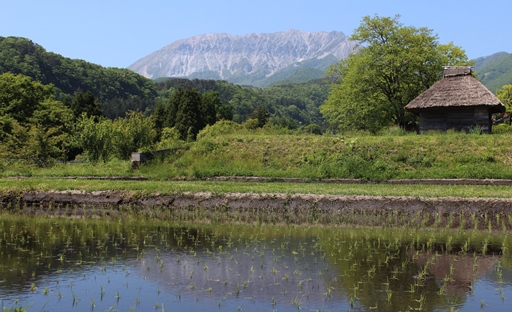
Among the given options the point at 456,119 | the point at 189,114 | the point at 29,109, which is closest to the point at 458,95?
the point at 456,119

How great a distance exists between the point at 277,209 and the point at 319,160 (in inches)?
388

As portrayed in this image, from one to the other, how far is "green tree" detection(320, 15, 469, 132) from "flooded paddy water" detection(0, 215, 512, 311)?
33707 mm

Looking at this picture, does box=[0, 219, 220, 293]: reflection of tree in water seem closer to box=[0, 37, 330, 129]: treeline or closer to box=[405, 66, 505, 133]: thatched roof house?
box=[405, 66, 505, 133]: thatched roof house

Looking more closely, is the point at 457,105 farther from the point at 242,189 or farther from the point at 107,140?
the point at 107,140

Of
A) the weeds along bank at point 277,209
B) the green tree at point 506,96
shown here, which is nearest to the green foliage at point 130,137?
the weeds along bank at point 277,209

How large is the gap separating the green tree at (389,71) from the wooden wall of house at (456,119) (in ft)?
35.1

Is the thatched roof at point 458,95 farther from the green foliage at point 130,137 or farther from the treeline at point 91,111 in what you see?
the green foliage at point 130,137

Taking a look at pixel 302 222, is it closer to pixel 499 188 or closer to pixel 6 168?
pixel 499 188

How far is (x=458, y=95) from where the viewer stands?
34375 millimetres

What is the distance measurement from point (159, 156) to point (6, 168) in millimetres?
8504

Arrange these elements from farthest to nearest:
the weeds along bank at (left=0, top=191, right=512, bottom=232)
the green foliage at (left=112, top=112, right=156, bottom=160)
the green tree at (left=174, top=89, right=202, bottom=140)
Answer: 1. the green tree at (left=174, top=89, right=202, bottom=140)
2. the green foliage at (left=112, top=112, right=156, bottom=160)
3. the weeds along bank at (left=0, top=191, right=512, bottom=232)

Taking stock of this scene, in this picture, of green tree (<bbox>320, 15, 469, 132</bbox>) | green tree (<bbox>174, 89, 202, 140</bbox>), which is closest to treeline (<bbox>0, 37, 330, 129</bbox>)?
green tree (<bbox>174, 89, 202, 140</bbox>)

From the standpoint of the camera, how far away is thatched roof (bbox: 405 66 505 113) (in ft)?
110

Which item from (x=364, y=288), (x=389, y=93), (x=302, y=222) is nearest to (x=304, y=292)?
(x=364, y=288)
